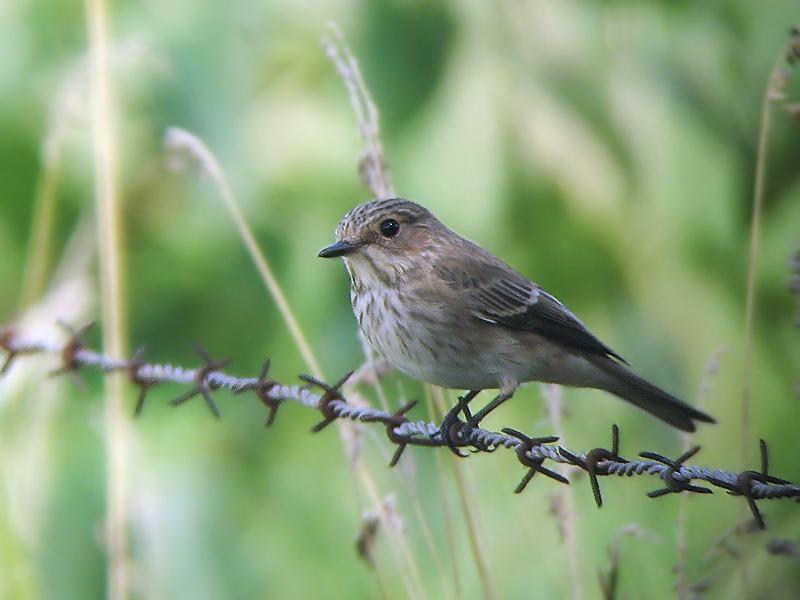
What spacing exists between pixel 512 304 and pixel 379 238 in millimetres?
413

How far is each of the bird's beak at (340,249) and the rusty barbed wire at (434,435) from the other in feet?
1.16

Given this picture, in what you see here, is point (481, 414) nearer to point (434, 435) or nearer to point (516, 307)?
point (434, 435)

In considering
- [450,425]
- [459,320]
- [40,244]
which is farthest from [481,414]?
[40,244]

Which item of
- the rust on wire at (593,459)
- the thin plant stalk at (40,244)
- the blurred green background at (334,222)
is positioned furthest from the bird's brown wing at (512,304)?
the thin plant stalk at (40,244)

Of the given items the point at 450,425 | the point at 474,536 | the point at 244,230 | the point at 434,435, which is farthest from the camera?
the point at 244,230

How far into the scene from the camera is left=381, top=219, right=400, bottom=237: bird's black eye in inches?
117

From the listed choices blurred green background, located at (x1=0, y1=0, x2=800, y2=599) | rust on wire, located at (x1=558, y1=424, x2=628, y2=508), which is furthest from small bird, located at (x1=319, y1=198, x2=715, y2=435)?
blurred green background, located at (x1=0, y1=0, x2=800, y2=599)

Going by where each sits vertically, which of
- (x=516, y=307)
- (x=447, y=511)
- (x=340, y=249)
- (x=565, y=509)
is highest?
(x=340, y=249)

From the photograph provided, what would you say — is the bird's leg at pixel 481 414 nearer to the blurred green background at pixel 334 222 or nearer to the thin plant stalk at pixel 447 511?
the thin plant stalk at pixel 447 511

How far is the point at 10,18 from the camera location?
530cm

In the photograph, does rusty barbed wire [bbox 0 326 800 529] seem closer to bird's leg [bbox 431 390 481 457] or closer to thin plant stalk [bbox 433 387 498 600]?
bird's leg [bbox 431 390 481 457]

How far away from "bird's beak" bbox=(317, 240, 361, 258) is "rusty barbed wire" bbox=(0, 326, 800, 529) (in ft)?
1.16

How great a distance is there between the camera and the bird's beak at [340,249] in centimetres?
281

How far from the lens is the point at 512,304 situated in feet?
9.65
